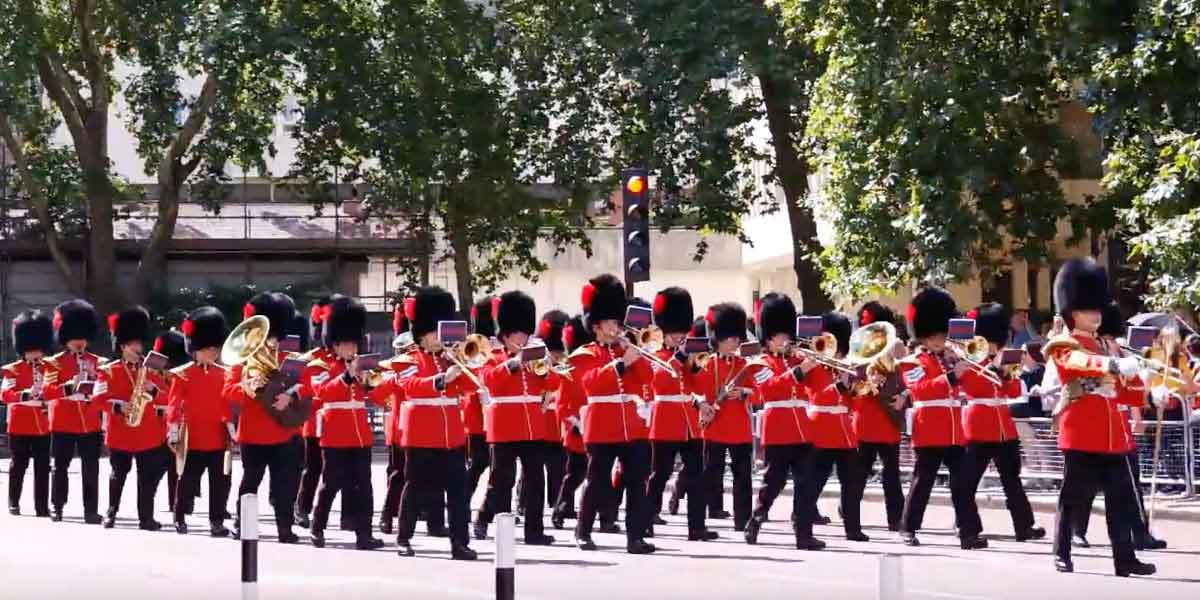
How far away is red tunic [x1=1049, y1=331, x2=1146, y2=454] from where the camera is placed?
1316cm

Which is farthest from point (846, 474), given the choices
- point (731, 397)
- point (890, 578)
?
point (890, 578)

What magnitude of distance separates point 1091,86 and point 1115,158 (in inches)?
30.2

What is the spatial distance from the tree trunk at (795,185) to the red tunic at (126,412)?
12.0 m

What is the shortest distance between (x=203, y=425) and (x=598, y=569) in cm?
403

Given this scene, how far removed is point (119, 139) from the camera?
53781 mm

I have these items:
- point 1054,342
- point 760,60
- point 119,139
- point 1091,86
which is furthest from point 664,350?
point 119,139

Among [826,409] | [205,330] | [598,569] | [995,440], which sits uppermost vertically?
[205,330]

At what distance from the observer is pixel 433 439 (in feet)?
48.0

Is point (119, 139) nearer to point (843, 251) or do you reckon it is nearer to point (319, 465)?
point (843, 251)

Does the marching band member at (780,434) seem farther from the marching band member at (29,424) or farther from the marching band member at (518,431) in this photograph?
the marching band member at (29,424)

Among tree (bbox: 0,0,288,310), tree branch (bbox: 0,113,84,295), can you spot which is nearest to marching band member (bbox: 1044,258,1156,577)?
tree (bbox: 0,0,288,310)

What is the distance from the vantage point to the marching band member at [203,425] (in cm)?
1692

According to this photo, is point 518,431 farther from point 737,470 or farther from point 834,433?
point 834,433

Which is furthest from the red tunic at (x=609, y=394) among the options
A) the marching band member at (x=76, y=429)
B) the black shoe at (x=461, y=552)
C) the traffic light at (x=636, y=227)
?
the marching band member at (x=76, y=429)
